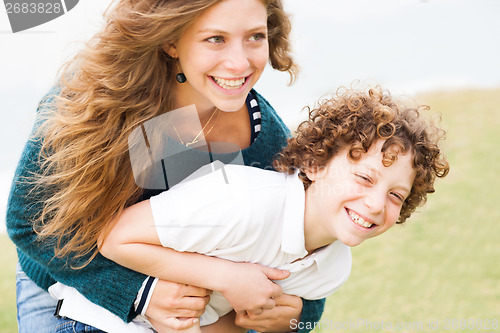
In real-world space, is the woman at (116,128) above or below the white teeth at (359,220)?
above

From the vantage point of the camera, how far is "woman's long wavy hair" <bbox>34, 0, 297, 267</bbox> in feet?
6.22

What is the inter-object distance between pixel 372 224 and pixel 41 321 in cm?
110

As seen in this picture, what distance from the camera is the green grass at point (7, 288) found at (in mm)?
4098

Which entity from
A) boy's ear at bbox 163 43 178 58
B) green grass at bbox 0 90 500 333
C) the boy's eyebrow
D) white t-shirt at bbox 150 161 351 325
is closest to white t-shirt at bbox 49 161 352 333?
white t-shirt at bbox 150 161 351 325

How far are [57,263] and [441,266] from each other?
3.03 metres

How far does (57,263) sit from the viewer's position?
6.43 ft

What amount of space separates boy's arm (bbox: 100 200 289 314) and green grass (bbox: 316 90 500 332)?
2.08m

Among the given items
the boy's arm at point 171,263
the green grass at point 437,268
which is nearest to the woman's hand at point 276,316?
the boy's arm at point 171,263

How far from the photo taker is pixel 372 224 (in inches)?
72.1

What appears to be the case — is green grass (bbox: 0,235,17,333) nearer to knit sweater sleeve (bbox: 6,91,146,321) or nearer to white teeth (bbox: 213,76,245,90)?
knit sweater sleeve (bbox: 6,91,146,321)

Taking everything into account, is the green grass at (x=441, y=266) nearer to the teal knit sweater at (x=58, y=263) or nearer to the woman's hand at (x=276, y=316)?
the woman's hand at (x=276, y=316)

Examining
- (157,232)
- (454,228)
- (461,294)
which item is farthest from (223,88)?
(454,228)

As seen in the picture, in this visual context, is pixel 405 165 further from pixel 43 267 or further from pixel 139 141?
pixel 43 267

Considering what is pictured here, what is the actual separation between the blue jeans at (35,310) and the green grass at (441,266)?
205 cm
